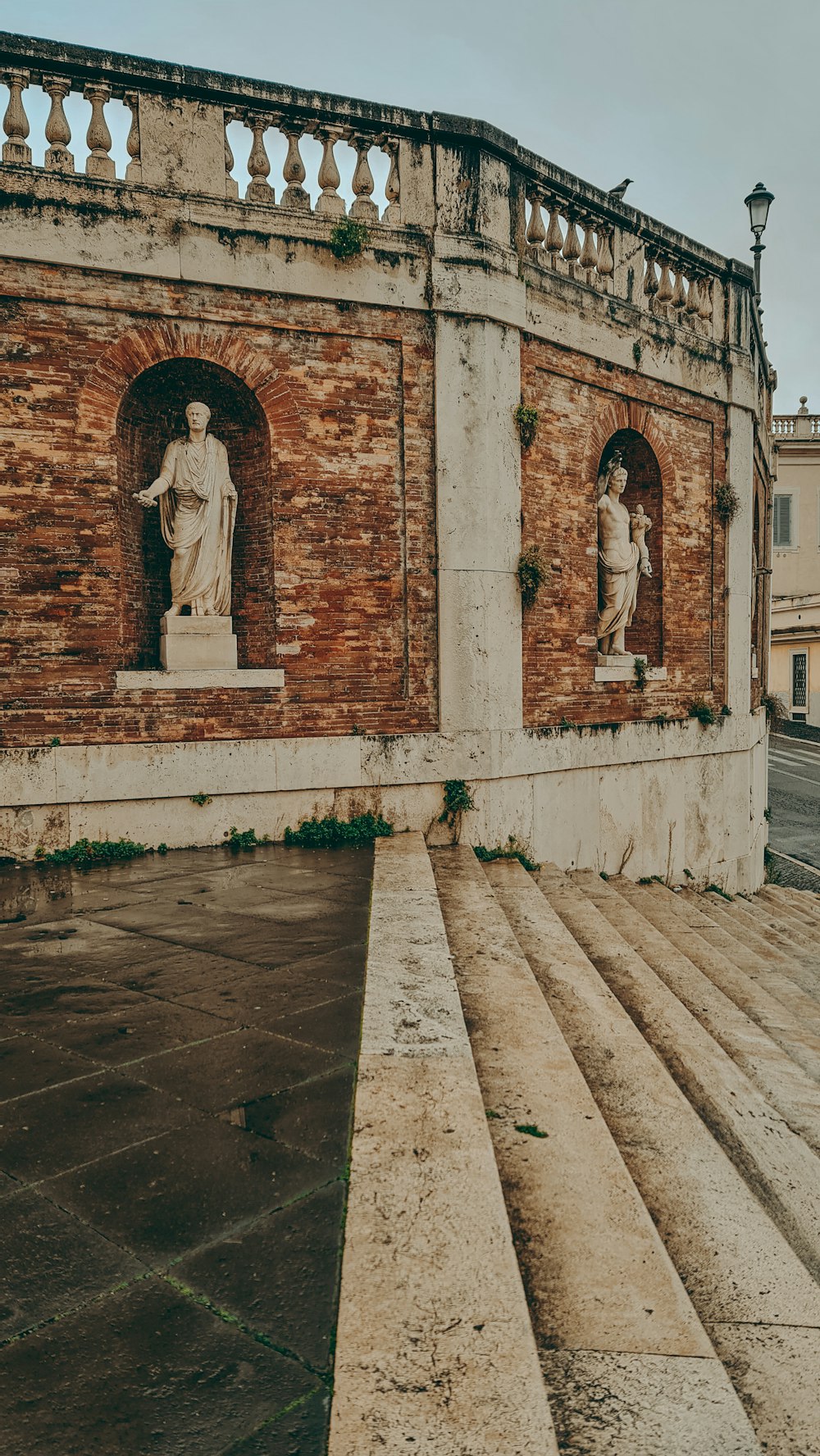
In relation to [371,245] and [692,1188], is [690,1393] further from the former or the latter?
[371,245]

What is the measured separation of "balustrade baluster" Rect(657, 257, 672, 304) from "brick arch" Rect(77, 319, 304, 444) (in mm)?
5319

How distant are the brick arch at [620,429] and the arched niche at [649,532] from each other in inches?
4.3

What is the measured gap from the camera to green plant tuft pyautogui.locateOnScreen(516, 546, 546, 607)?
8.91m

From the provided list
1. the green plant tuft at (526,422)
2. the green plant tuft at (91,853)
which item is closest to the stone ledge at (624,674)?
the green plant tuft at (526,422)

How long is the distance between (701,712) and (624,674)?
1.71 metres

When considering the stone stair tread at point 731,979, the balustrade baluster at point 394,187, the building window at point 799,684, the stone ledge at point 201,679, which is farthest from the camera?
the building window at point 799,684

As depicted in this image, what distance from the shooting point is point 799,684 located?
114ft

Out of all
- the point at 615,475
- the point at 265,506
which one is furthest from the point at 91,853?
the point at 615,475

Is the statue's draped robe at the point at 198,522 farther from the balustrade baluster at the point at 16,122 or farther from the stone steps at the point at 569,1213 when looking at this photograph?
the stone steps at the point at 569,1213

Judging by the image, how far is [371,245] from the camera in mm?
8352

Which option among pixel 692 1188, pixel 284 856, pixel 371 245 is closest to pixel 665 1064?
pixel 692 1188

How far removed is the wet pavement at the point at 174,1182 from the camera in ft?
6.70

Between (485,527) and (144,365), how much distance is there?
3.28 metres

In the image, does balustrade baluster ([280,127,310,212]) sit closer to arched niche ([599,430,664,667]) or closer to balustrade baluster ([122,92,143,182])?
balustrade baluster ([122,92,143,182])
